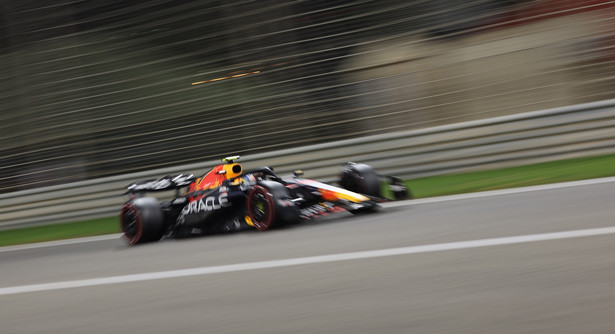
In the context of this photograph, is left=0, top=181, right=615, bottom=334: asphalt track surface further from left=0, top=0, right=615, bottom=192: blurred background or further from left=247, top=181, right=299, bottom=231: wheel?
left=0, top=0, right=615, bottom=192: blurred background

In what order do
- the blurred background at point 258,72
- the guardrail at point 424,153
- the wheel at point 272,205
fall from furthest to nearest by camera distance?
1. the blurred background at point 258,72
2. the guardrail at point 424,153
3. the wheel at point 272,205

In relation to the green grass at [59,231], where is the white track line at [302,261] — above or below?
above

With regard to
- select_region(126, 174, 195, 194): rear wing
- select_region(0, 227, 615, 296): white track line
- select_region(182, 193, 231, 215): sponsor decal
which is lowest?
select_region(0, 227, 615, 296): white track line

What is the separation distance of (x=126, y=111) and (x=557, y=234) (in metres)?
10.4

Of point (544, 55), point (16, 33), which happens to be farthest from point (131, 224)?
point (16, 33)

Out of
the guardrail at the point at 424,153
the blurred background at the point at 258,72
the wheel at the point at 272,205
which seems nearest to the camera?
the wheel at the point at 272,205

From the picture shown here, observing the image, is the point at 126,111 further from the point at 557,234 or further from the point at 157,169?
the point at 557,234

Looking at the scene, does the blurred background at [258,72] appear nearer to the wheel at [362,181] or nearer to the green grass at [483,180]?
the green grass at [483,180]

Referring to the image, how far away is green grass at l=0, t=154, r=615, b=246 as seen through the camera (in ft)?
30.3

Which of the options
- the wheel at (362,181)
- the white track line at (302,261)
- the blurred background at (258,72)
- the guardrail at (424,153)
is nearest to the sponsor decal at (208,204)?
the wheel at (362,181)

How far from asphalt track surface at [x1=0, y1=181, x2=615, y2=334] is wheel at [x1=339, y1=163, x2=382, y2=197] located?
83 cm

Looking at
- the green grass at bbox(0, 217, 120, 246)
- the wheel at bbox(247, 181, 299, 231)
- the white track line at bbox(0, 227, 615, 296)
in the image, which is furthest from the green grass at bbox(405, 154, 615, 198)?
the green grass at bbox(0, 217, 120, 246)

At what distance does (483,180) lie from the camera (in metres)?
10.1

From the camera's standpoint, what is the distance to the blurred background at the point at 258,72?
12.0 m
